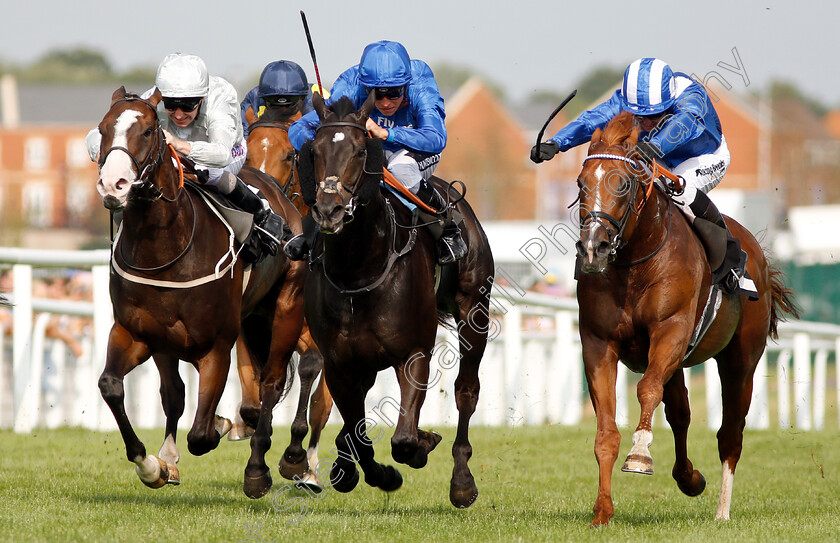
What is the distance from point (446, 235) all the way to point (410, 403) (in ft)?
3.64

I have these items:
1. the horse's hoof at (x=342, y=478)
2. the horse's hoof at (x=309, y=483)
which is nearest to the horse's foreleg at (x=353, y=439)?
the horse's hoof at (x=342, y=478)

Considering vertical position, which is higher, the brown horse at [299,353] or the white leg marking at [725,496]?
the brown horse at [299,353]

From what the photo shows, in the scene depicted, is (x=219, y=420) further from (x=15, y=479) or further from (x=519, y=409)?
(x=519, y=409)

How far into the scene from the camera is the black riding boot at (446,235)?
6.74 meters

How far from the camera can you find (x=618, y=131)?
20.1 ft

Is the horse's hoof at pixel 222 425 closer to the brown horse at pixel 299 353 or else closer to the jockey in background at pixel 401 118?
the brown horse at pixel 299 353

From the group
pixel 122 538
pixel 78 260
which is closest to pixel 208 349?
pixel 122 538

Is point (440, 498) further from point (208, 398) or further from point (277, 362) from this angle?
point (208, 398)

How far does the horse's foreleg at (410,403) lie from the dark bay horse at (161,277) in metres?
1.05

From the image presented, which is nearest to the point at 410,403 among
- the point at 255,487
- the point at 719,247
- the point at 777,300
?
the point at 255,487

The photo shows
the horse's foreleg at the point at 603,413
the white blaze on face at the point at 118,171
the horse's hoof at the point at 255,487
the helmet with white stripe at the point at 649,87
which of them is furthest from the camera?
the horse's hoof at the point at 255,487

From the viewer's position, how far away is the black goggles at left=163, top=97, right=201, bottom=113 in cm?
665

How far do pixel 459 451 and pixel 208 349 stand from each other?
62.8 inches

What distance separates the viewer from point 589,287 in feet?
20.7
